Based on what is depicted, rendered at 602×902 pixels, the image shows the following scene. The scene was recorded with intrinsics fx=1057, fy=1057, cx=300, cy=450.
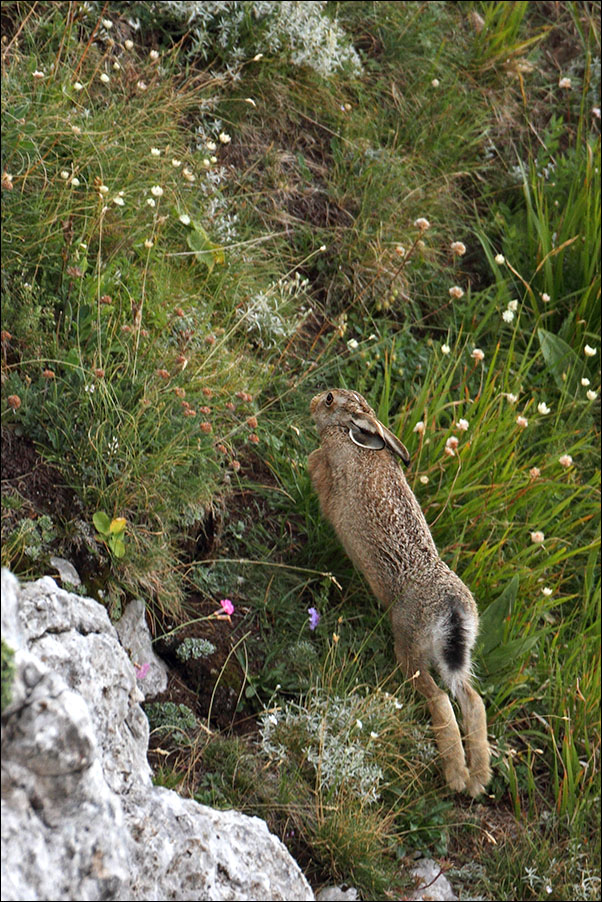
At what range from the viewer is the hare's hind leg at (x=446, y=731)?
447 centimetres

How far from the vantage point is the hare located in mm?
4418

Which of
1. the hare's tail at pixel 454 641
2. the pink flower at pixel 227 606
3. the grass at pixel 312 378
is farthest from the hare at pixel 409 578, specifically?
the pink flower at pixel 227 606

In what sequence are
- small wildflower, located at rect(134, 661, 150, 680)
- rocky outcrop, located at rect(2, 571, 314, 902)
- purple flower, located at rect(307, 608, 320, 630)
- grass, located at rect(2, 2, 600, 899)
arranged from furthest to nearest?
purple flower, located at rect(307, 608, 320, 630)
grass, located at rect(2, 2, 600, 899)
small wildflower, located at rect(134, 661, 150, 680)
rocky outcrop, located at rect(2, 571, 314, 902)

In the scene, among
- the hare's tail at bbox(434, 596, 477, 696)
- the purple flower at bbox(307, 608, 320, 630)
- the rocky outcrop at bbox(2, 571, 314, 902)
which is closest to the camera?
the rocky outcrop at bbox(2, 571, 314, 902)

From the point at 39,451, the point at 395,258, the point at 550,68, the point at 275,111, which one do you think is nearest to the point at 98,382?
the point at 39,451

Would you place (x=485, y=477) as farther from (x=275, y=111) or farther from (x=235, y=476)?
(x=275, y=111)

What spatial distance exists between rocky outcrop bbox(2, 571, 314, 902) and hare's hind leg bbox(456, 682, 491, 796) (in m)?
1.27

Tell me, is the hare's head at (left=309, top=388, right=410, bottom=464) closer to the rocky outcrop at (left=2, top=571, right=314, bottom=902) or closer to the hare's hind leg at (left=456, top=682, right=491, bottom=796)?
the hare's hind leg at (left=456, top=682, right=491, bottom=796)

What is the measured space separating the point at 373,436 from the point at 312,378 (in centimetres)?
100

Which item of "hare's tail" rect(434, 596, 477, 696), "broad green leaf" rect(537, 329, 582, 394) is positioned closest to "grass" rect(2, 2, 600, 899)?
"broad green leaf" rect(537, 329, 582, 394)

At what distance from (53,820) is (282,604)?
222 centimetres

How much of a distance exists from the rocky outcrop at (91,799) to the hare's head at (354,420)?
165 centimetres

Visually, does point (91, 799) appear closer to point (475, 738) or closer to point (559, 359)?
point (475, 738)

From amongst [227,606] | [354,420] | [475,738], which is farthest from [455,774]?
[354,420]
